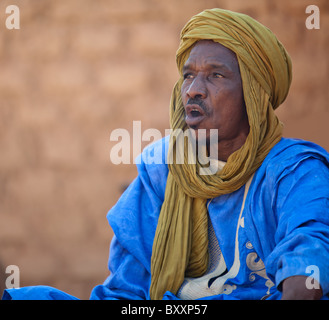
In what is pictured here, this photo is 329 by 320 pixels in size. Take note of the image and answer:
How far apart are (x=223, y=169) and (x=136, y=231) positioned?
0.54m

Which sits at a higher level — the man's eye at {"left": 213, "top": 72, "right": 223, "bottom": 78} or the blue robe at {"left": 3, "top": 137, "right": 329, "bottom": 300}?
the man's eye at {"left": 213, "top": 72, "right": 223, "bottom": 78}

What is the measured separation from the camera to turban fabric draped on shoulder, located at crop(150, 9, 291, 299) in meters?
3.47

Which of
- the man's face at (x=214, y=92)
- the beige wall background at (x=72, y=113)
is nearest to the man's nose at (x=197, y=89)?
the man's face at (x=214, y=92)

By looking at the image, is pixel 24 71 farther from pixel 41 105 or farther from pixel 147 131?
pixel 147 131

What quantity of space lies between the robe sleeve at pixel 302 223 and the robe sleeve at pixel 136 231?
70cm

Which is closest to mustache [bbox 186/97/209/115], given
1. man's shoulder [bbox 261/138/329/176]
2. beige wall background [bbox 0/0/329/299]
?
man's shoulder [bbox 261/138/329/176]

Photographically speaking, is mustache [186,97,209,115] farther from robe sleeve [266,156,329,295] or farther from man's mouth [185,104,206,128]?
robe sleeve [266,156,329,295]

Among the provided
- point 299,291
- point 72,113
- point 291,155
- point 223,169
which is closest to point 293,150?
point 291,155

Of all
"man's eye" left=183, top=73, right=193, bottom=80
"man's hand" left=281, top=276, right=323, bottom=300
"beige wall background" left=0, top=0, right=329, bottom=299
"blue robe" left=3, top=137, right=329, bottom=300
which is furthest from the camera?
"beige wall background" left=0, top=0, right=329, bottom=299

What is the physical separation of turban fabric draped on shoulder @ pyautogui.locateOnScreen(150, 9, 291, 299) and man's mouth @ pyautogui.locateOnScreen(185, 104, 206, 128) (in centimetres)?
21

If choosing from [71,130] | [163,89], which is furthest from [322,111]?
[71,130]

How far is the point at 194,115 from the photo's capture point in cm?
351

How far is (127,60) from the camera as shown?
19.6 ft

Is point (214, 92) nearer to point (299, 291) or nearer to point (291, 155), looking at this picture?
point (291, 155)
